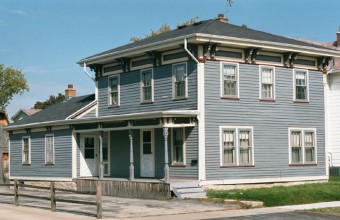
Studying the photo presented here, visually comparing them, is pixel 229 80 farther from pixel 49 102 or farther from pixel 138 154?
pixel 49 102

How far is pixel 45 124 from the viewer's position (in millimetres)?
33188

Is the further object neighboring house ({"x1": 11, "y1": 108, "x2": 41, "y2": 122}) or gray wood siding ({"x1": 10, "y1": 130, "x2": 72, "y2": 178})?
neighboring house ({"x1": 11, "y1": 108, "x2": 41, "y2": 122})

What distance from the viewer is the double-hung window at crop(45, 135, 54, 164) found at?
33250 mm

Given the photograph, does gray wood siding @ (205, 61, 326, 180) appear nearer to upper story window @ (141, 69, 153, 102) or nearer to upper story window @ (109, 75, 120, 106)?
upper story window @ (141, 69, 153, 102)

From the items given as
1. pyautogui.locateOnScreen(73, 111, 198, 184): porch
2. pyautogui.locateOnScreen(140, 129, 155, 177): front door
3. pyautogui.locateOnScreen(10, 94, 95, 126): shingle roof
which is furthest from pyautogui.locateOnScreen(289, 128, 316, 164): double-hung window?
pyautogui.locateOnScreen(10, 94, 95, 126): shingle roof

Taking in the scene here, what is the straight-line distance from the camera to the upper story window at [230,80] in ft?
87.0

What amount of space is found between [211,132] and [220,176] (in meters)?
1.92

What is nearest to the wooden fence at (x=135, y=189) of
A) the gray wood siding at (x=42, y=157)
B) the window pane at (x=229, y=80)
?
the gray wood siding at (x=42, y=157)

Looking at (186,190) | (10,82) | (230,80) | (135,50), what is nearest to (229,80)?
(230,80)

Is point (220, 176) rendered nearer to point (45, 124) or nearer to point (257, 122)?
point (257, 122)

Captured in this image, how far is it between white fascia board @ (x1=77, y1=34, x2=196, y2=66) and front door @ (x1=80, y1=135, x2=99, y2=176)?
13.2 ft

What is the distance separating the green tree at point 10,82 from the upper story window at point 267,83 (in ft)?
205

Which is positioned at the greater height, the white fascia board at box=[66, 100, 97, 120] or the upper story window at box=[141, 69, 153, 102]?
the upper story window at box=[141, 69, 153, 102]

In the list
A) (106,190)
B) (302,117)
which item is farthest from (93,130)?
(302,117)
